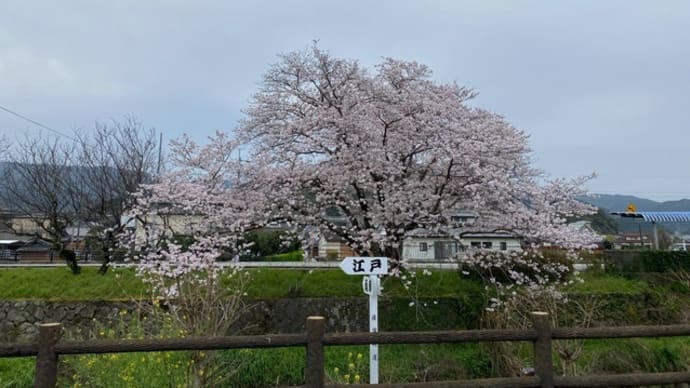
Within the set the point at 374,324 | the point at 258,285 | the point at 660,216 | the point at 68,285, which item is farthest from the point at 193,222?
the point at 660,216

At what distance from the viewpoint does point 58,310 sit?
8.42m

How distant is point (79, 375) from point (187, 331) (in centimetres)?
109

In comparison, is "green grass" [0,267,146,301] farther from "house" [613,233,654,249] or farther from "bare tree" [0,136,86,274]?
"house" [613,233,654,249]

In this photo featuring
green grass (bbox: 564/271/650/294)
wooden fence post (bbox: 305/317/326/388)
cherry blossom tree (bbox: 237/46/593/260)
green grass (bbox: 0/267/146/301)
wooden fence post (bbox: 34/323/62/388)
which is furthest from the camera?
green grass (bbox: 564/271/650/294)

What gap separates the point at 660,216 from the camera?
46.0ft

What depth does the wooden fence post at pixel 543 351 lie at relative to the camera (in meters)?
3.01

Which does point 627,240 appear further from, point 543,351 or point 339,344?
point 339,344

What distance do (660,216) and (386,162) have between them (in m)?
12.3

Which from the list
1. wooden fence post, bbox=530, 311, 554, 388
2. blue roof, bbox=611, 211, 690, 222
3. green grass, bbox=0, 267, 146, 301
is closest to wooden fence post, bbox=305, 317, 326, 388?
wooden fence post, bbox=530, 311, 554, 388

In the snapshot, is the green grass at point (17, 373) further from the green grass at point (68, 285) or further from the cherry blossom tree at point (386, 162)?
the cherry blossom tree at point (386, 162)

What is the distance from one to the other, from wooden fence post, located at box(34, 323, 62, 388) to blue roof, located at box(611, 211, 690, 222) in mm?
15650

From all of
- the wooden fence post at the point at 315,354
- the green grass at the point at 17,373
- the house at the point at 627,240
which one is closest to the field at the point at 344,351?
the green grass at the point at 17,373

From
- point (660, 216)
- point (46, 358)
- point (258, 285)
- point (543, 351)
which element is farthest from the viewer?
point (660, 216)

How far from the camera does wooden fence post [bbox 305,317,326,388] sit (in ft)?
9.31
